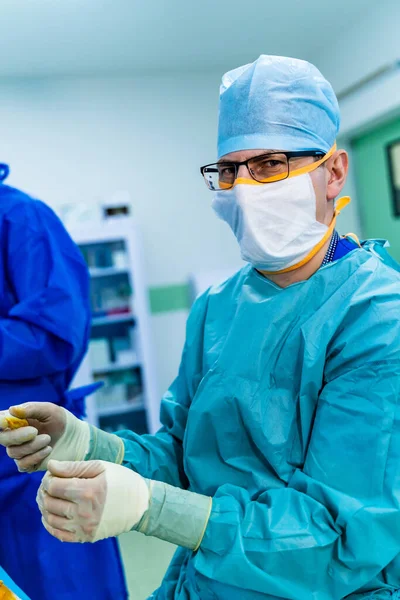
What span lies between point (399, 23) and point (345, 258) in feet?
11.1

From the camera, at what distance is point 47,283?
4.28 ft

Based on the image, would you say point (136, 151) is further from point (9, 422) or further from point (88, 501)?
point (88, 501)

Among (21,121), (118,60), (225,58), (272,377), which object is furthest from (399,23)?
(272,377)

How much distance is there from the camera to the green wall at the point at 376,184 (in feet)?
13.9

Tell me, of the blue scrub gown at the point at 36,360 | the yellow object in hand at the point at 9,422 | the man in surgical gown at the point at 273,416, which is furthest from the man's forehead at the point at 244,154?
the yellow object in hand at the point at 9,422

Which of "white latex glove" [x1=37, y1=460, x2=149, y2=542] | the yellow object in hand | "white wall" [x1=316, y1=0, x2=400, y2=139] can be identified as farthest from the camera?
"white wall" [x1=316, y1=0, x2=400, y2=139]

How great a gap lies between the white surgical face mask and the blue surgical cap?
0.24ft

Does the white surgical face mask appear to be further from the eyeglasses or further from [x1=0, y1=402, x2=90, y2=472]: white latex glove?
[x1=0, y1=402, x2=90, y2=472]: white latex glove

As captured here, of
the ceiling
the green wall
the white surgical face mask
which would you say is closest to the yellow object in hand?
the white surgical face mask

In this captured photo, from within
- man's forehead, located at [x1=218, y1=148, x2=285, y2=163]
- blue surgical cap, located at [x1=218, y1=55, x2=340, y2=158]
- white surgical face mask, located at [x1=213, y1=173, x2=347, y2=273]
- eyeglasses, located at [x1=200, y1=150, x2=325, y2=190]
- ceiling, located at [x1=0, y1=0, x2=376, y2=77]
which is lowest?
white surgical face mask, located at [x1=213, y1=173, x2=347, y2=273]

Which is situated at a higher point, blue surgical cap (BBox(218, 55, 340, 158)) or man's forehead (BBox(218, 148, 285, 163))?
blue surgical cap (BBox(218, 55, 340, 158))

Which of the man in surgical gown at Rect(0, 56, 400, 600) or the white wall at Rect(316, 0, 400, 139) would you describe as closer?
the man in surgical gown at Rect(0, 56, 400, 600)

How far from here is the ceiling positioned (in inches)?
133

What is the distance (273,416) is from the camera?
944 mm
